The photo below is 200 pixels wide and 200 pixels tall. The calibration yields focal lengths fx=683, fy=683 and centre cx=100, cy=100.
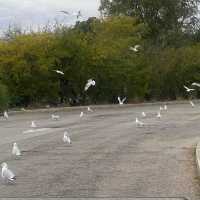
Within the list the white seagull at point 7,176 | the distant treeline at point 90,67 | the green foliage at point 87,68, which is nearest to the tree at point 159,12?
the distant treeline at point 90,67

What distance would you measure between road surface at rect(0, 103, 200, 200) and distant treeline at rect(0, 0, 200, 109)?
1434cm

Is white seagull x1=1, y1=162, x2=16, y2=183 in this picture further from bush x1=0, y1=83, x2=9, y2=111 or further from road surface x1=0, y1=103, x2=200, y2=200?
bush x1=0, y1=83, x2=9, y2=111

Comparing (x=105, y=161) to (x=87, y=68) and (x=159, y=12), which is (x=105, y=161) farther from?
(x=159, y=12)

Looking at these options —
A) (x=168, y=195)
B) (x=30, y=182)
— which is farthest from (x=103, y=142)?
(x=168, y=195)

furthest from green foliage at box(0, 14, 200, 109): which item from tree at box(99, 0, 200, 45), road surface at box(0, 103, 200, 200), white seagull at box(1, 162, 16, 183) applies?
white seagull at box(1, 162, 16, 183)

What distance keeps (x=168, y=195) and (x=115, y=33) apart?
42694mm

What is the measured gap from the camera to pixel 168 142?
18.9 meters

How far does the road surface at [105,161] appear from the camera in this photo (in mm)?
11094

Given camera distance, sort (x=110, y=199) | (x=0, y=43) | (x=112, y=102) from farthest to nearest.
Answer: (x=112, y=102)
(x=0, y=43)
(x=110, y=199)

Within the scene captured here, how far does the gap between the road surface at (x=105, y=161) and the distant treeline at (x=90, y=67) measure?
14.3 meters

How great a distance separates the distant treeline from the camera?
39688 mm

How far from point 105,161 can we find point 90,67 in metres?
28.2

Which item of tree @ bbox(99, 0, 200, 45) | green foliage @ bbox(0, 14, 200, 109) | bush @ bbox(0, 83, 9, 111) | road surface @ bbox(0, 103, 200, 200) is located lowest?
road surface @ bbox(0, 103, 200, 200)

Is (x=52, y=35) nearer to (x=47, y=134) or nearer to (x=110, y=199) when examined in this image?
(x=47, y=134)
